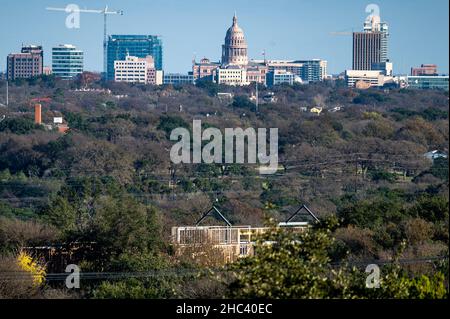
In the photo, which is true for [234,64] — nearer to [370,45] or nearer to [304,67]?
[304,67]

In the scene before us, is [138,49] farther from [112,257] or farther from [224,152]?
[112,257]

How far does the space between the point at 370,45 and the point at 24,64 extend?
84.3ft

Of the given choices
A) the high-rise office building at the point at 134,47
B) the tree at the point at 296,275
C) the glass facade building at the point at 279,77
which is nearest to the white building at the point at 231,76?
the glass facade building at the point at 279,77

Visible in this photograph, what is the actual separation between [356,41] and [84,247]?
3159 inches

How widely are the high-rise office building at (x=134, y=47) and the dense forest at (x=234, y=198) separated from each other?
1469 inches

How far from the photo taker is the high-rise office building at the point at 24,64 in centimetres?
9050

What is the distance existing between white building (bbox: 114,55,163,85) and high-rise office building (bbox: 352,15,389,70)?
15648mm

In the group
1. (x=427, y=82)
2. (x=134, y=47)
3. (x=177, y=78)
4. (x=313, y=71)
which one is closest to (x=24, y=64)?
(x=177, y=78)

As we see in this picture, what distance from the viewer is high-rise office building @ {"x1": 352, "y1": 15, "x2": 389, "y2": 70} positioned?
9119cm

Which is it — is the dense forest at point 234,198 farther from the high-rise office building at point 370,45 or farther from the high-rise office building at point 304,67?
the high-rise office building at point 304,67

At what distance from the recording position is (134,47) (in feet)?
363

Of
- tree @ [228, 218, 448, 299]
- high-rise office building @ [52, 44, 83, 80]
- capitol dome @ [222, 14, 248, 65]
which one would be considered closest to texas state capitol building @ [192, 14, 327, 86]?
capitol dome @ [222, 14, 248, 65]

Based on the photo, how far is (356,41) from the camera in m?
97.0

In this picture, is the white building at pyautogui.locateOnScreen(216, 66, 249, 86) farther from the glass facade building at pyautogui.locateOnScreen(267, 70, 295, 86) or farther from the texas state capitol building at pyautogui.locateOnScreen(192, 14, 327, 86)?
the glass facade building at pyautogui.locateOnScreen(267, 70, 295, 86)
